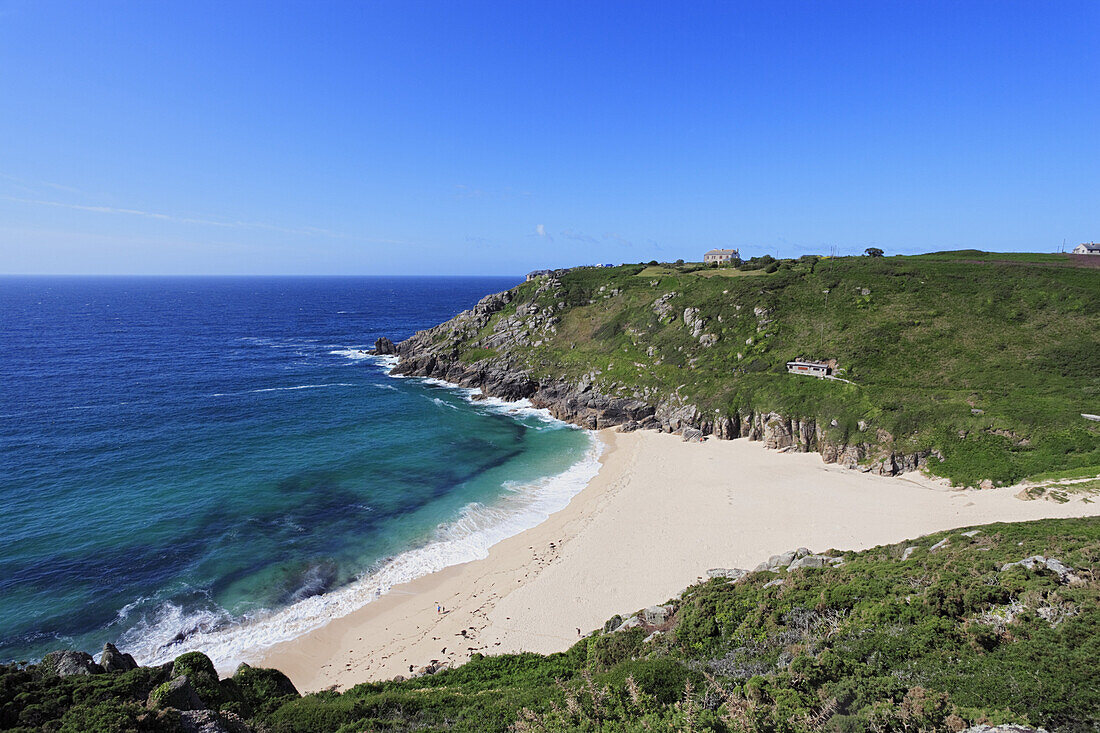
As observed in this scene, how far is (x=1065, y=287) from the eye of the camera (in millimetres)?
69562

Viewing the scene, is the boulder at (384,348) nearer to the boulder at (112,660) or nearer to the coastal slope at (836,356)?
the coastal slope at (836,356)

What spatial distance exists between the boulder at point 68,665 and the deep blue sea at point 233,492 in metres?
12.9

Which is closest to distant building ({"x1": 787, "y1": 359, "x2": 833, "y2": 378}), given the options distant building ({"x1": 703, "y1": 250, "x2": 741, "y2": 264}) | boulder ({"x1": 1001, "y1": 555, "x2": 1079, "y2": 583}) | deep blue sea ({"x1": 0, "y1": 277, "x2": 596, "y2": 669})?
deep blue sea ({"x1": 0, "y1": 277, "x2": 596, "y2": 669})

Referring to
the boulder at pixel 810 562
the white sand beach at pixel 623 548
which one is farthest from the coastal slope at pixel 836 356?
the boulder at pixel 810 562

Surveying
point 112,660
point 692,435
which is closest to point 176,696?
point 112,660

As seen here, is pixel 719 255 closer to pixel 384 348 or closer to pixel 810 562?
pixel 384 348

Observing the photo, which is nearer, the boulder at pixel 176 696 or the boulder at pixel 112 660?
the boulder at pixel 176 696

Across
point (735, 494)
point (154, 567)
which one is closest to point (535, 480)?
point (735, 494)

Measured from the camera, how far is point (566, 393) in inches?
3228

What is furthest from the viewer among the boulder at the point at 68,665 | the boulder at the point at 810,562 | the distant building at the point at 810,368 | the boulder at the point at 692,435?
the distant building at the point at 810,368

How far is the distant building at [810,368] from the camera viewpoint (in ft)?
212

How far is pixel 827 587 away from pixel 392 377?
3516 inches

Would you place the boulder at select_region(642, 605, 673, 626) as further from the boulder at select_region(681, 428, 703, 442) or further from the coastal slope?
the boulder at select_region(681, 428, 703, 442)

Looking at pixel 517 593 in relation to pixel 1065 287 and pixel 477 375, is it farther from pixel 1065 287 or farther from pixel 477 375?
pixel 1065 287
